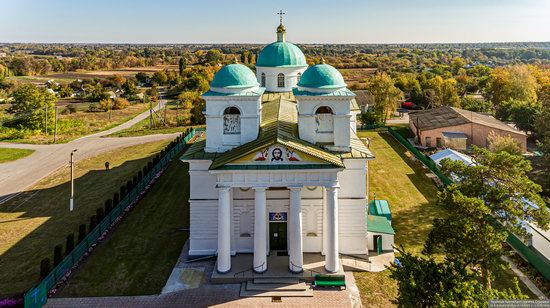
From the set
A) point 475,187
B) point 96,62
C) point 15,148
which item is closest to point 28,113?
point 15,148

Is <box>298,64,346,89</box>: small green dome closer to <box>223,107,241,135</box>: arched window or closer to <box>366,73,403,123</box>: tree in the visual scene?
<box>223,107,241,135</box>: arched window

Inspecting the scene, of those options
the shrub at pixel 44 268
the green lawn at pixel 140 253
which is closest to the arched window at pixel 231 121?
the green lawn at pixel 140 253

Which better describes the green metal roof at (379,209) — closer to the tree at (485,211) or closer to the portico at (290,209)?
the portico at (290,209)

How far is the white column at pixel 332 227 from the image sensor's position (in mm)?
19438

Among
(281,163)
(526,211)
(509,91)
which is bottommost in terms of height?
(526,211)

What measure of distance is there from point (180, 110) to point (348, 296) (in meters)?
71.5

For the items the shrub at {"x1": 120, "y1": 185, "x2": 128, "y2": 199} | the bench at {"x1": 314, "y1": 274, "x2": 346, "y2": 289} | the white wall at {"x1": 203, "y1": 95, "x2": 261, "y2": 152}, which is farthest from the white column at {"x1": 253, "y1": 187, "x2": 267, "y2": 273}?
the shrub at {"x1": 120, "y1": 185, "x2": 128, "y2": 199}

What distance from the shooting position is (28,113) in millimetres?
62156

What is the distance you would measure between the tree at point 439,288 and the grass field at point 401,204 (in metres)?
1.94

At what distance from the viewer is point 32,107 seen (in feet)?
215

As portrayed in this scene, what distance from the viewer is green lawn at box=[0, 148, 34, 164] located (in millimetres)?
46969

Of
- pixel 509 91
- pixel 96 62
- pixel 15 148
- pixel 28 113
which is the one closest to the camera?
pixel 15 148

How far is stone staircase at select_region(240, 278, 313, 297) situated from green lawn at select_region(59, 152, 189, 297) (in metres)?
4.61

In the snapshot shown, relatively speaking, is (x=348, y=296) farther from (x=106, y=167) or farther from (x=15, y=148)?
(x=15, y=148)
